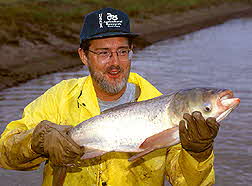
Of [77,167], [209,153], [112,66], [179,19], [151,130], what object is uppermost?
[112,66]

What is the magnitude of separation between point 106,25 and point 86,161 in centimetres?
111

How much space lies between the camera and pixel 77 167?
3.92 metres

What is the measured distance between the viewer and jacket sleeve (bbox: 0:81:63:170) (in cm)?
374

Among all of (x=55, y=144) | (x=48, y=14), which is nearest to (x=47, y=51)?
(x=48, y=14)

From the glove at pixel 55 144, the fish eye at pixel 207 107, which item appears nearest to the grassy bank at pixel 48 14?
the glove at pixel 55 144

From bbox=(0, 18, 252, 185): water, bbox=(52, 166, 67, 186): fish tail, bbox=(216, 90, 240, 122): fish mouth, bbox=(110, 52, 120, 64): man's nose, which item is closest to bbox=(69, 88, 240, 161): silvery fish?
bbox=(216, 90, 240, 122): fish mouth

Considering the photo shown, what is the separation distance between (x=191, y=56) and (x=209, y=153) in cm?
1381

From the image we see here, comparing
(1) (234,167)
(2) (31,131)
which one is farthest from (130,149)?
(1) (234,167)

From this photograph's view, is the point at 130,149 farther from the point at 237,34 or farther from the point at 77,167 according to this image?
the point at 237,34

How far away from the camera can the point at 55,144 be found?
3.53 metres

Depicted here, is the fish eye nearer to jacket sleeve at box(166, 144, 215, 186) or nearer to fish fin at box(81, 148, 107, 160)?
jacket sleeve at box(166, 144, 215, 186)

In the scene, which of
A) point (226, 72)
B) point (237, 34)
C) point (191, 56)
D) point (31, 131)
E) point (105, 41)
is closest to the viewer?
point (31, 131)

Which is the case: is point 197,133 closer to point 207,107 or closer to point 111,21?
point 207,107

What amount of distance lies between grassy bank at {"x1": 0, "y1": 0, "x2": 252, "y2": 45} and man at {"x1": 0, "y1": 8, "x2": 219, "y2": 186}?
11216 millimetres
